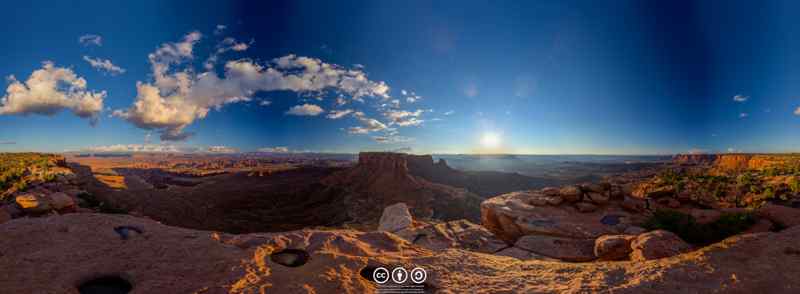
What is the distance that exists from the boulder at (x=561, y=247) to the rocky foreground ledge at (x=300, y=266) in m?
3.14

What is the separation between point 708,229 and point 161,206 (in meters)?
61.8

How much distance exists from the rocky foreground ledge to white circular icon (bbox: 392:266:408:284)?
43 cm

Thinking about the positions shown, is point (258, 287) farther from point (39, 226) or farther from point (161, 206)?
point (161, 206)

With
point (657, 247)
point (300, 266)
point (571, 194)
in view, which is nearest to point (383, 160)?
point (571, 194)

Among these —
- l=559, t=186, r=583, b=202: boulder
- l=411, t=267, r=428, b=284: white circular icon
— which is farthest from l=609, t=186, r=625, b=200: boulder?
l=411, t=267, r=428, b=284: white circular icon

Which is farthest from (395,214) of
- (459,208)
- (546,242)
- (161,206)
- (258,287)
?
(161,206)

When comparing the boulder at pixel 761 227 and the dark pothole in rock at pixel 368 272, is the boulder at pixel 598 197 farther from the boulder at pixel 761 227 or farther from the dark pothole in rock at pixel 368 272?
the dark pothole in rock at pixel 368 272

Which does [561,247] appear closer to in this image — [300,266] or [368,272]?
[368,272]

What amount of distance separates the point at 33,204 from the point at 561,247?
18.7 metres

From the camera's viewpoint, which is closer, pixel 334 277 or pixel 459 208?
pixel 334 277

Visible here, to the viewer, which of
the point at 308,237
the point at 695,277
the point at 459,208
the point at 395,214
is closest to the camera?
the point at 695,277

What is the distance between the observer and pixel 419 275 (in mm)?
4707

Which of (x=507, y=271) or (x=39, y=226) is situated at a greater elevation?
(x=39, y=226)

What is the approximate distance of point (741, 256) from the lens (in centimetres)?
439
